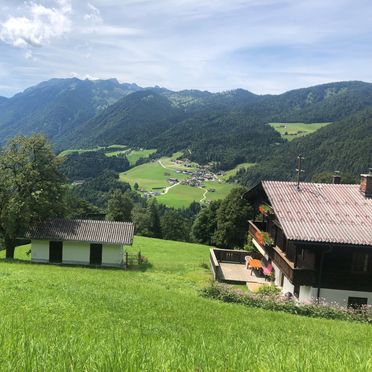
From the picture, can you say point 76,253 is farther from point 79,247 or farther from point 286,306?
point 286,306

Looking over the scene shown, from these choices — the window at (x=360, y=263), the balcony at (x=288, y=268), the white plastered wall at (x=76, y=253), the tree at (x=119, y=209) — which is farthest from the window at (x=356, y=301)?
the tree at (x=119, y=209)

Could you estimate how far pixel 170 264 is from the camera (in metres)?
39.2

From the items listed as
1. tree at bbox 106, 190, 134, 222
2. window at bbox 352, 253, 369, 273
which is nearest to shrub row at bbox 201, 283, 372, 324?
window at bbox 352, 253, 369, 273

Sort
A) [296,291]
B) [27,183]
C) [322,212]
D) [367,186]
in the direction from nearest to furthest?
1. [296,291]
2. [322,212]
3. [367,186]
4. [27,183]

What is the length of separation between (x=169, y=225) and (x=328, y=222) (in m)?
71.4

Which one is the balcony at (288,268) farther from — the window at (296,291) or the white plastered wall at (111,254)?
the white plastered wall at (111,254)

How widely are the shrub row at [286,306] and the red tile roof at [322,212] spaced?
12.2 ft

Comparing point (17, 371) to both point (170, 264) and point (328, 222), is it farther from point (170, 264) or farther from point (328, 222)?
Result: point (170, 264)

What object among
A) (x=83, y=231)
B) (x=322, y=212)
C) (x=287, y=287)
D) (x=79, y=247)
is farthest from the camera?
(x=83, y=231)

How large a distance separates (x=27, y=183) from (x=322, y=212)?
26.1 meters

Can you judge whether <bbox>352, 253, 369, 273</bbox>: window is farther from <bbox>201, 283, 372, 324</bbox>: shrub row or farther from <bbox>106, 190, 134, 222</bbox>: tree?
<bbox>106, 190, 134, 222</bbox>: tree

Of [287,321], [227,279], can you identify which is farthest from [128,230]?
[287,321]

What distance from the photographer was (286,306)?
20.8 metres

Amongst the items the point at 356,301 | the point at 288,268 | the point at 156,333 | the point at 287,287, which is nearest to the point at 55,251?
the point at 287,287
